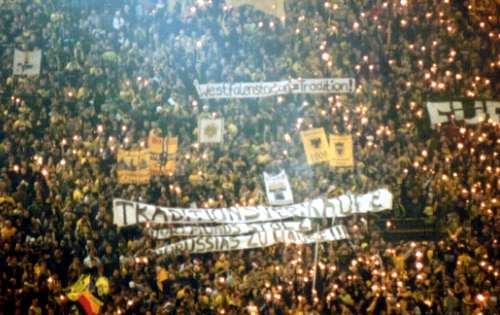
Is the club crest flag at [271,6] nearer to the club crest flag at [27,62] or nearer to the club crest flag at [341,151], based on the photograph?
the club crest flag at [341,151]

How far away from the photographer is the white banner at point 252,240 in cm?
1134

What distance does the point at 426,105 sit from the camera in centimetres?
1323

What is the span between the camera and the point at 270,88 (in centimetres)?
1330

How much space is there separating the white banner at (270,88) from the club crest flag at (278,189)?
1932 mm

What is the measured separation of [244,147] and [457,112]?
3971 mm

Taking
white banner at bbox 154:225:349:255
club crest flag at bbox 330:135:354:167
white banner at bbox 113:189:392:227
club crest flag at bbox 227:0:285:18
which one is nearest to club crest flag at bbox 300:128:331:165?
club crest flag at bbox 330:135:354:167

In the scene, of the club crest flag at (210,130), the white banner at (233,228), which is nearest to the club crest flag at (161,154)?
the club crest flag at (210,130)

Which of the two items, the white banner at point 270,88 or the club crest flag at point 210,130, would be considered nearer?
the club crest flag at point 210,130

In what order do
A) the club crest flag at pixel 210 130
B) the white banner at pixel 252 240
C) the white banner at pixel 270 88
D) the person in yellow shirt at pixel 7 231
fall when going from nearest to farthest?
1. the person in yellow shirt at pixel 7 231
2. the white banner at pixel 252 240
3. the club crest flag at pixel 210 130
4. the white banner at pixel 270 88

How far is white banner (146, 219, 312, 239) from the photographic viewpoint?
11.4 metres

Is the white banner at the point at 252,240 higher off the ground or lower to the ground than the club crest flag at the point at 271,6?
lower

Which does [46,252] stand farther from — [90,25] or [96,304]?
[90,25]

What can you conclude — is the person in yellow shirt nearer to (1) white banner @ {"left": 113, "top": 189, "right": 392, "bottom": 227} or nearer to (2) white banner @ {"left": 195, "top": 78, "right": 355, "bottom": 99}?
(1) white banner @ {"left": 113, "top": 189, "right": 392, "bottom": 227}

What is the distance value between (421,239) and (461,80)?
11.8ft
